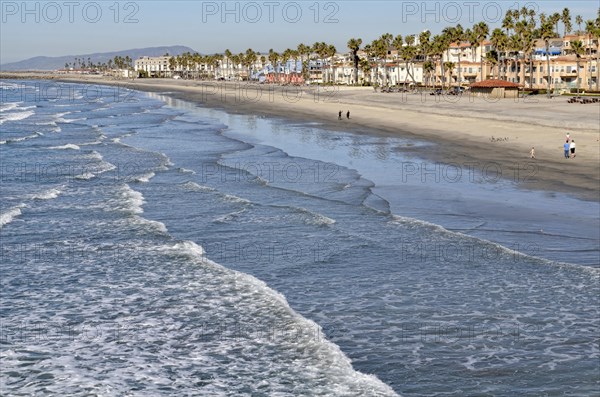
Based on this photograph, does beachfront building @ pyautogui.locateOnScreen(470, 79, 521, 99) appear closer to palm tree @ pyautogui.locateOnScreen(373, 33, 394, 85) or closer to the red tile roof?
the red tile roof

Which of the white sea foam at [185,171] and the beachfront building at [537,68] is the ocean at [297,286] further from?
the beachfront building at [537,68]

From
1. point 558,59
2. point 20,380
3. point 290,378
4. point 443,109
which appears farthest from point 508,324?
point 558,59

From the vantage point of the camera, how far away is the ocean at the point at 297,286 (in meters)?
13.0

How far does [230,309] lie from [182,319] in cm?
108

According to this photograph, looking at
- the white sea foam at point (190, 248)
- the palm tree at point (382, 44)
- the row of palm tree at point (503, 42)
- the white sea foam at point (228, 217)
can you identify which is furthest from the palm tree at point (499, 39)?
the white sea foam at point (190, 248)

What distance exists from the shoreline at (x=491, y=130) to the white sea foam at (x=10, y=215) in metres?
19.8

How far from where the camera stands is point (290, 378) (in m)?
12.7

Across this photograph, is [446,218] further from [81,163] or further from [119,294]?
[81,163]

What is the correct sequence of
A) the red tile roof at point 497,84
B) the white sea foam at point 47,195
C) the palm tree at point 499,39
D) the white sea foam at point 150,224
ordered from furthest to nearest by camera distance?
the palm tree at point 499,39 < the red tile roof at point 497,84 < the white sea foam at point 47,195 < the white sea foam at point 150,224

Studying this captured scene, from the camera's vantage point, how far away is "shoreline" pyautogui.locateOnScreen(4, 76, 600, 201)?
3600 centimetres

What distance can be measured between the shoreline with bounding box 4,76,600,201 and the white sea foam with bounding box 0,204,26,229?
19837 mm

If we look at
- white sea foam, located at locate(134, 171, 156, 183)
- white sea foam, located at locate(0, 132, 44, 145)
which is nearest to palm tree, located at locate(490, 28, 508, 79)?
white sea foam, located at locate(0, 132, 44, 145)

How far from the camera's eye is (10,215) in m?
26.8

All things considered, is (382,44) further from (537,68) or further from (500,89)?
(500,89)
